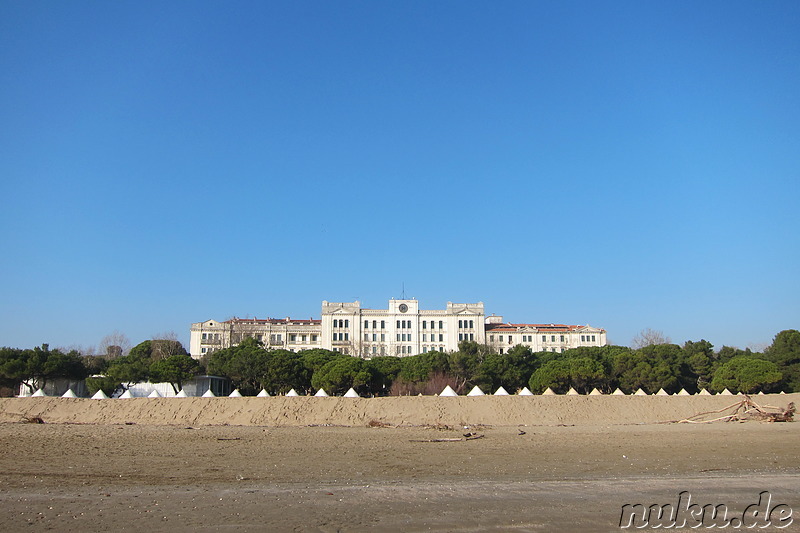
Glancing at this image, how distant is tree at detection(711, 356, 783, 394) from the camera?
180 ft

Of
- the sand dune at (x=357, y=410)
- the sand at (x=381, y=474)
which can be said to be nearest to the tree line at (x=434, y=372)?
the sand dune at (x=357, y=410)

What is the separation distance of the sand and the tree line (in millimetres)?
23357

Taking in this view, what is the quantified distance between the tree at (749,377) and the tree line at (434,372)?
74mm

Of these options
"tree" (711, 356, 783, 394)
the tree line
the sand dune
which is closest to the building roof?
the tree line

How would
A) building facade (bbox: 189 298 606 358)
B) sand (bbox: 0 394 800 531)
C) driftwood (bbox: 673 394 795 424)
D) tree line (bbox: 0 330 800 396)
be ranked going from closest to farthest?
sand (bbox: 0 394 800 531), driftwood (bbox: 673 394 795 424), tree line (bbox: 0 330 800 396), building facade (bbox: 189 298 606 358)

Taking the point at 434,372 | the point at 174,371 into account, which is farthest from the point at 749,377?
the point at 174,371

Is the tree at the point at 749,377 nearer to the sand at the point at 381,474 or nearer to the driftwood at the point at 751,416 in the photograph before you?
the driftwood at the point at 751,416

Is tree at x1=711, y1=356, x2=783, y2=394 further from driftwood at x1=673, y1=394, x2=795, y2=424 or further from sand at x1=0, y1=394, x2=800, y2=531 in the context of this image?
sand at x1=0, y1=394, x2=800, y2=531

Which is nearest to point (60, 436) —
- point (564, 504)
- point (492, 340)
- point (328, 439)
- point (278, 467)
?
point (328, 439)

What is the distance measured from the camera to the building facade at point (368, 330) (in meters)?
116

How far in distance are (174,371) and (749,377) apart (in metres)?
48.8

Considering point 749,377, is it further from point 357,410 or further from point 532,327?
point 532,327

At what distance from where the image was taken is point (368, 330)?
118m

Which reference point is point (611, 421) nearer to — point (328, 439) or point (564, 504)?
point (328, 439)
